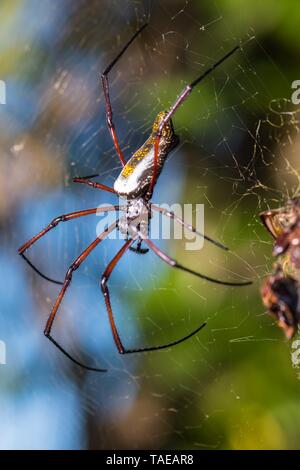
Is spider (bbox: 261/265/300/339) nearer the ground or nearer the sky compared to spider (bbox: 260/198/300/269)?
nearer the ground

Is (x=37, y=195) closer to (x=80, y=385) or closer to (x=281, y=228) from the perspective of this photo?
(x=80, y=385)

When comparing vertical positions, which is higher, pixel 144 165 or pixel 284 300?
pixel 144 165

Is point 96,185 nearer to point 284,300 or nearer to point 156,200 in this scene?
point 156,200

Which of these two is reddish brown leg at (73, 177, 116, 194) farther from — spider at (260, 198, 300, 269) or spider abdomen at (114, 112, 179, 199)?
spider at (260, 198, 300, 269)

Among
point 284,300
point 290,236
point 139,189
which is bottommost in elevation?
point 284,300

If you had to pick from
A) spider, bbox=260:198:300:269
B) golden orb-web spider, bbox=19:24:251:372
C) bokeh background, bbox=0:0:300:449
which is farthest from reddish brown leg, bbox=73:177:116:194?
spider, bbox=260:198:300:269

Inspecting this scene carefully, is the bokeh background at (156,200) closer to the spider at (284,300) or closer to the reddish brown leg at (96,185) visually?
the reddish brown leg at (96,185)

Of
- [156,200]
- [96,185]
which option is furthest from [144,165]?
[156,200]
